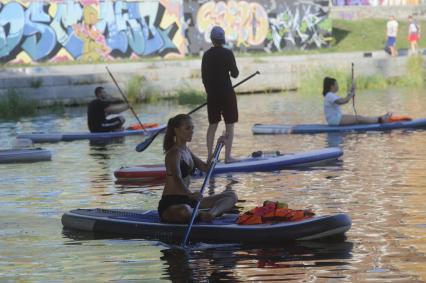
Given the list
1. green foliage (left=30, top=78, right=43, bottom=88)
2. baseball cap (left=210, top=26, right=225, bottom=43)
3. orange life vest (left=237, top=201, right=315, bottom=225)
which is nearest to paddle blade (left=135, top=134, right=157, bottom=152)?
baseball cap (left=210, top=26, right=225, bottom=43)

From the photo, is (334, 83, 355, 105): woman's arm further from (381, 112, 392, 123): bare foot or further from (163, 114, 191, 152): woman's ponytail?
(163, 114, 191, 152): woman's ponytail

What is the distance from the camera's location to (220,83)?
15383 millimetres

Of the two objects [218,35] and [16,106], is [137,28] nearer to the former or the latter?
[16,106]

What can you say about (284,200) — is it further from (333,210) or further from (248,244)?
(248,244)

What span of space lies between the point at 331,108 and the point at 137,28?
21.6 metres

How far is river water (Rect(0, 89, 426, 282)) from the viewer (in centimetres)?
930

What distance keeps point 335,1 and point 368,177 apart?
4326 centimetres

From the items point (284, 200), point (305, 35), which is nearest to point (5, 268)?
point (284, 200)

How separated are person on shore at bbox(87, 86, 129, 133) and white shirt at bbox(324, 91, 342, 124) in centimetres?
315

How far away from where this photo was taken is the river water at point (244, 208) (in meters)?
9.30

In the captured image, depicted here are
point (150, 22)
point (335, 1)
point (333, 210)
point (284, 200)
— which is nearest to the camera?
point (333, 210)

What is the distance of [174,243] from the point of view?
34.2ft

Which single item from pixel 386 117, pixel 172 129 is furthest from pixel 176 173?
pixel 386 117

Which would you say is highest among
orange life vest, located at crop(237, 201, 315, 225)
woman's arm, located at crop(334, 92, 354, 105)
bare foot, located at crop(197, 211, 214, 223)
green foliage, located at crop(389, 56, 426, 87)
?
orange life vest, located at crop(237, 201, 315, 225)
